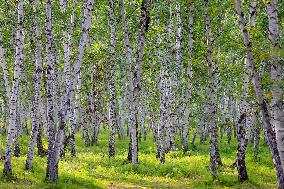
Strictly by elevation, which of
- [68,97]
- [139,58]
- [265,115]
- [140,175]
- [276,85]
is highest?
[139,58]

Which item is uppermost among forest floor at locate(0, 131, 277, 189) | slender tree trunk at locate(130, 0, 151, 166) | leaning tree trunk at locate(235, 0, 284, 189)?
slender tree trunk at locate(130, 0, 151, 166)

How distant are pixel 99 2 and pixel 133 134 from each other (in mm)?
12625

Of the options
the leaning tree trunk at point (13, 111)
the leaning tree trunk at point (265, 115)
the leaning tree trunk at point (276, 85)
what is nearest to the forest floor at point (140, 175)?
the leaning tree trunk at point (13, 111)

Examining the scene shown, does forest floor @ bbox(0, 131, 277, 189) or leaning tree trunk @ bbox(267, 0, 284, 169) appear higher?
leaning tree trunk @ bbox(267, 0, 284, 169)

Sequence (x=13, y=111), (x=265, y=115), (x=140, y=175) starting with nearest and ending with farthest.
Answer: (x=265, y=115) < (x=13, y=111) < (x=140, y=175)

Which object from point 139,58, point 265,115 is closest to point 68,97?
point 139,58

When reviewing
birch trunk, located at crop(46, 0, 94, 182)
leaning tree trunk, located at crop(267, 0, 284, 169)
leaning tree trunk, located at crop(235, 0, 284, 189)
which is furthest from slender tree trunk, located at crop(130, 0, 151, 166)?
leaning tree trunk, located at crop(267, 0, 284, 169)

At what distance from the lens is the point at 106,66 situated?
3325cm

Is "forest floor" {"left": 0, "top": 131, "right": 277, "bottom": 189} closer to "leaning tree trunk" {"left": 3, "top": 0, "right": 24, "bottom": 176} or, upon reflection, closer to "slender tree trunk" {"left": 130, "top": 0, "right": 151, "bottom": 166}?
"leaning tree trunk" {"left": 3, "top": 0, "right": 24, "bottom": 176}

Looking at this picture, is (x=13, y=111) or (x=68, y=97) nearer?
(x=68, y=97)

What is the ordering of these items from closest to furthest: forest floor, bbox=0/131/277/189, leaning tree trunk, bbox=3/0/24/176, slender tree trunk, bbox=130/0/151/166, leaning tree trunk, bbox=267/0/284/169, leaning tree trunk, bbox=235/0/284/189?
1. leaning tree trunk, bbox=267/0/284/169
2. leaning tree trunk, bbox=235/0/284/189
3. leaning tree trunk, bbox=3/0/24/176
4. forest floor, bbox=0/131/277/189
5. slender tree trunk, bbox=130/0/151/166

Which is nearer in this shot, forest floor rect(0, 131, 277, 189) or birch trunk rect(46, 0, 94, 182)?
birch trunk rect(46, 0, 94, 182)

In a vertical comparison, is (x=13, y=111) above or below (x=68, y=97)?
below

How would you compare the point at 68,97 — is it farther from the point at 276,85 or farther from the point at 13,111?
the point at 276,85
